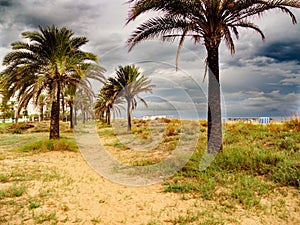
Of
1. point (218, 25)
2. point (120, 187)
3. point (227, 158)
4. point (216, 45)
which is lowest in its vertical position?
point (120, 187)

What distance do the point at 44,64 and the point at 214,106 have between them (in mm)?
10153

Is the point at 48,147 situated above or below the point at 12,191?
above

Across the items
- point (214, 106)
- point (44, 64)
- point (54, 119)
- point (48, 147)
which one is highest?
point (44, 64)

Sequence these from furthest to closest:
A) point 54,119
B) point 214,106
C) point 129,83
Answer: point 129,83 < point 54,119 < point 214,106

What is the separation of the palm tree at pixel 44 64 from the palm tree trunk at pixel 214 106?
23.9ft

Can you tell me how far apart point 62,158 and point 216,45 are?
7.77m

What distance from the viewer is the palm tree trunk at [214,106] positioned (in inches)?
334

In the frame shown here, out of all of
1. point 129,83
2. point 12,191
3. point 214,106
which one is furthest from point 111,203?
point 129,83

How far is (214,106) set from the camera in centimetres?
854

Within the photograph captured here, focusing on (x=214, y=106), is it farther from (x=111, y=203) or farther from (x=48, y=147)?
(x=48, y=147)

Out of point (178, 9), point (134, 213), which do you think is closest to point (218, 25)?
point (178, 9)

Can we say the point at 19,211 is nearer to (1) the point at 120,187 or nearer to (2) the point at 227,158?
(1) the point at 120,187

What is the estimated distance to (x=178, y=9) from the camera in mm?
8297

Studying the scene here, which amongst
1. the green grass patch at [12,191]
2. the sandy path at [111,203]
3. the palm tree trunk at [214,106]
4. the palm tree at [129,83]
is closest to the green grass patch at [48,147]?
the sandy path at [111,203]
